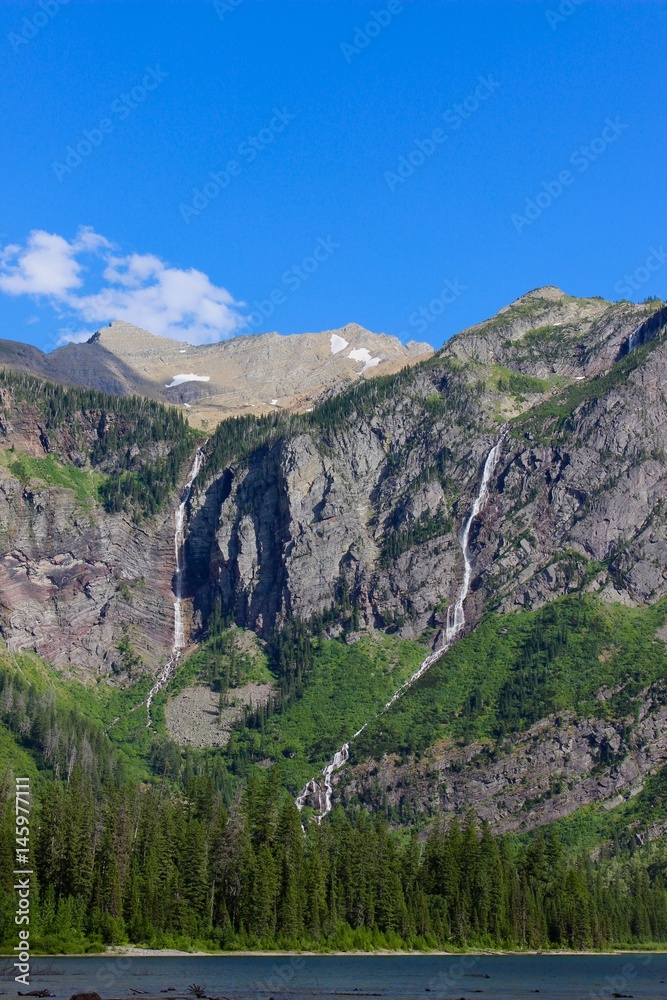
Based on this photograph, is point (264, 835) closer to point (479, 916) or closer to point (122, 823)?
point (122, 823)

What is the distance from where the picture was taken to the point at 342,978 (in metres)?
124

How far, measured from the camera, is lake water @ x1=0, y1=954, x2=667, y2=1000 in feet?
343

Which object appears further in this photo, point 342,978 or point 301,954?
point 301,954

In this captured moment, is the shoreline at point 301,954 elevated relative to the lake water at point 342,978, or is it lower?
elevated

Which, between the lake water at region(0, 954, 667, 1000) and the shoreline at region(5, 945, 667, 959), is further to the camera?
the shoreline at region(5, 945, 667, 959)

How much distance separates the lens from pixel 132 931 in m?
137

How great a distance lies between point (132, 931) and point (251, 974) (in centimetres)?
2300

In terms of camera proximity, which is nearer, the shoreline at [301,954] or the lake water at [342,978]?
the lake water at [342,978]

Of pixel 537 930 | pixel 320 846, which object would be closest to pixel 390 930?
pixel 320 846

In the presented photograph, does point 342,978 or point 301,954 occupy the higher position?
point 301,954

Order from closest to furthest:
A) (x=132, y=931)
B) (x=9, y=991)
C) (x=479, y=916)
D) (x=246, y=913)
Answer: (x=9, y=991) < (x=132, y=931) < (x=246, y=913) < (x=479, y=916)

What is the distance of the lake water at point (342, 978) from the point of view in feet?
343

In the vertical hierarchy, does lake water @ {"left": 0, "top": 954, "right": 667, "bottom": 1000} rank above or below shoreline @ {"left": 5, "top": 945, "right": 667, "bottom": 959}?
below

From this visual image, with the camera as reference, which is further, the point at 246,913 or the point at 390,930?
the point at 390,930
